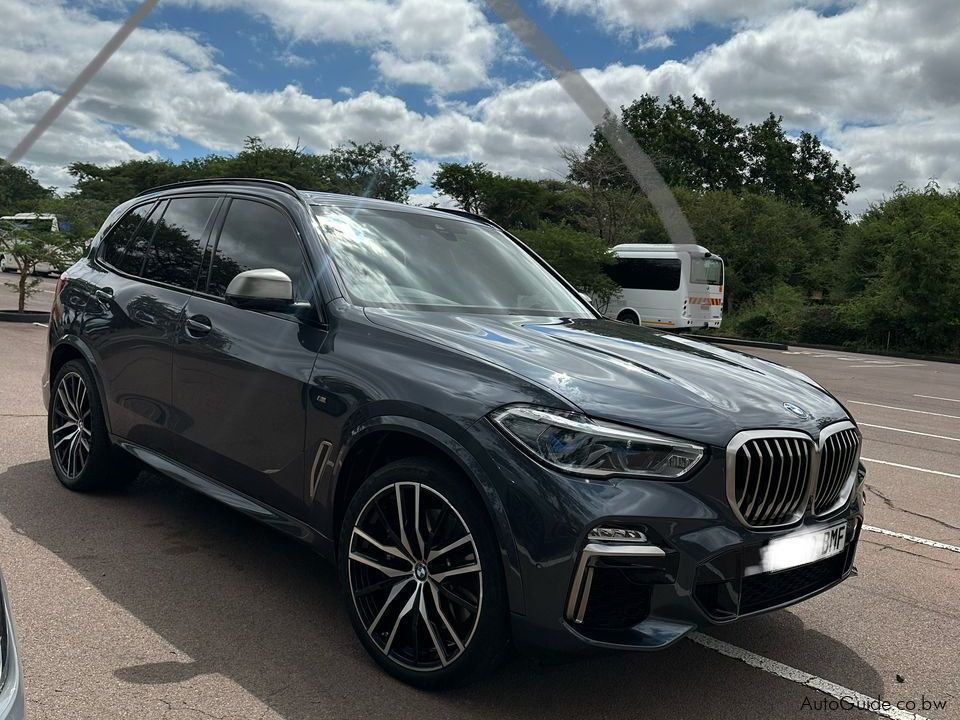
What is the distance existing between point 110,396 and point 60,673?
2052 mm

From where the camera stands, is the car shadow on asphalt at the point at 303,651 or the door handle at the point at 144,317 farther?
the door handle at the point at 144,317

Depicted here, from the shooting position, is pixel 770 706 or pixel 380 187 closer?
pixel 770 706

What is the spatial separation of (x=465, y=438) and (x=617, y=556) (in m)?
0.60

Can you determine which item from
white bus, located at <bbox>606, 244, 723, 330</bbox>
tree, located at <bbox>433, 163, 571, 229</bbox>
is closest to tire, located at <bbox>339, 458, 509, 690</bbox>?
white bus, located at <bbox>606, 244, 723, 330</bbox>

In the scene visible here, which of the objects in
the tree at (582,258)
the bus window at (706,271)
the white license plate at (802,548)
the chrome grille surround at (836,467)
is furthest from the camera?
the tree at (582,258)

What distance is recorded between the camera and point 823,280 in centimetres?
4228

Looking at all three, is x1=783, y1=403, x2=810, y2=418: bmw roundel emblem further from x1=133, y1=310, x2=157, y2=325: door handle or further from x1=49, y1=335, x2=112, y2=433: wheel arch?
x1=49, y1=335, x2=112, y2=433: wheel arch

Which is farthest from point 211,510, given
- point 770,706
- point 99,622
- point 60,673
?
point 770,706

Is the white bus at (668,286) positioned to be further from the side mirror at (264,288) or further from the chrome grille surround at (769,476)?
the chrome grille surround at (769,476)

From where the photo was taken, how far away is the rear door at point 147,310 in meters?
4.32

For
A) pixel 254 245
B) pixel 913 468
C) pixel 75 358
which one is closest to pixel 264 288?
pixel 254 245

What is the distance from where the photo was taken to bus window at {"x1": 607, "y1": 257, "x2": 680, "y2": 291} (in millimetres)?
30453

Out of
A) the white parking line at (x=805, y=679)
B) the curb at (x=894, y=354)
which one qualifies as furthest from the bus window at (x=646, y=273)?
the white parking line at (x=805, y=679)

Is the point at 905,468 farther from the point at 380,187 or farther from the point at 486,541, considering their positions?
the point at 380,187
